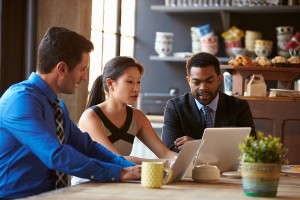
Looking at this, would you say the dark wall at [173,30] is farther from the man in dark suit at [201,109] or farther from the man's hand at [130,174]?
the man's hand at [130,174]

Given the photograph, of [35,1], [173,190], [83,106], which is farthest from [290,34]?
[173,190]

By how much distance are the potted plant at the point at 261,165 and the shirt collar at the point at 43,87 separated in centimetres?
78

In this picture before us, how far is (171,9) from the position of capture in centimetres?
685

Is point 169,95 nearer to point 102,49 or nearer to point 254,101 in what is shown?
point 102,49

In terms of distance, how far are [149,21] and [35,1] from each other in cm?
279

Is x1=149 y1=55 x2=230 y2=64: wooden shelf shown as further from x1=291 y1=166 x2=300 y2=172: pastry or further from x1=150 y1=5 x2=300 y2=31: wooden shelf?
x1=291 y1=166 x2=300 y2=172: pastry

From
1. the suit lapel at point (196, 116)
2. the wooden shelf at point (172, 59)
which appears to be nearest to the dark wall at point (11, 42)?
the suit lapel at point (196, 116)

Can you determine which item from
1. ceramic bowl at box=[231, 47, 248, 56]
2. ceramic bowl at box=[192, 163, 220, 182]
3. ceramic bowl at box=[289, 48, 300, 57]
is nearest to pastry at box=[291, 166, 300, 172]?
ceramic bowl at box=[192, 163, 220, 182]

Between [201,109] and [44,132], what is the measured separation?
1.64m

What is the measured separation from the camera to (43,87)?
279cm

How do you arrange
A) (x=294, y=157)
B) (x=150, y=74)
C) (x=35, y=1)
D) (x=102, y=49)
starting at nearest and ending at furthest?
(x=35, y=1)
(x=294, y=157)
(x=102, y=49)
(x=150, y=74)

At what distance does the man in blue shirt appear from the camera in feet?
8.47

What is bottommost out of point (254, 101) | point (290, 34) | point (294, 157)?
point (294, 157)

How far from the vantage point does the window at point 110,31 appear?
6027 mm
